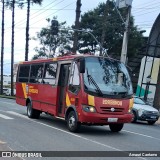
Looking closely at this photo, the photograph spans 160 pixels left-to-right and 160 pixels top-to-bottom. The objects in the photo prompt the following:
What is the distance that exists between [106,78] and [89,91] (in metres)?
0.93

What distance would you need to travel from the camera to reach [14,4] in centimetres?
5638

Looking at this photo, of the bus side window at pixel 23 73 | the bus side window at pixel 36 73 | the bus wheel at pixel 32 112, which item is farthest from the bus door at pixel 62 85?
the bus side window at pixel 23 73

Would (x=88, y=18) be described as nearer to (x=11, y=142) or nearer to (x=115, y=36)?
(x=115, y=36)

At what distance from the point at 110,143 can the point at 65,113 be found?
3133 millimetres

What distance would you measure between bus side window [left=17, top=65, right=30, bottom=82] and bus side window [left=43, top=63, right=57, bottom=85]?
2.83 meters

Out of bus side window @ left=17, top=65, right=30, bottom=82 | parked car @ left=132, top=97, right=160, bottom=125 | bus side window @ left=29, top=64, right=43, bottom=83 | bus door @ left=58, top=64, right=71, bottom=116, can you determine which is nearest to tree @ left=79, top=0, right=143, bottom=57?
parked car @ left=132, top=97, right=160, bottom=125

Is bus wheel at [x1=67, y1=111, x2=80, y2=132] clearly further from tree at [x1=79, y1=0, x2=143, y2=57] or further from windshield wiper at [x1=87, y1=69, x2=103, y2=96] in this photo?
tree at [x1=79, y1=0, x2=143, y2=57]

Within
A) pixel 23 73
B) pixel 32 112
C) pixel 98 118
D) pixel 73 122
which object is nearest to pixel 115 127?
pixel 73 122

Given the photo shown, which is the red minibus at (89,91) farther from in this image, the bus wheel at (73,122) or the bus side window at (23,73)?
the bus side window at (23,73)

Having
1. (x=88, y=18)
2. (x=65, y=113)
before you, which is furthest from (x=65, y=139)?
(x=88, y=18)

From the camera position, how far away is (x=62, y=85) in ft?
51.2

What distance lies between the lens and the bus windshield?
13784 millimetres

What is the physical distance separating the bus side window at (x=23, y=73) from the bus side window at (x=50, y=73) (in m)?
2.83

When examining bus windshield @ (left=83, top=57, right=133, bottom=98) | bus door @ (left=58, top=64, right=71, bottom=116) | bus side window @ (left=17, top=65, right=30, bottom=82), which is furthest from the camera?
bus side window @ (left=17, top=65, right=30, bottom=82)
